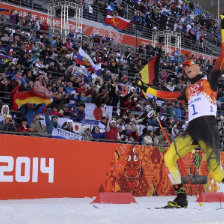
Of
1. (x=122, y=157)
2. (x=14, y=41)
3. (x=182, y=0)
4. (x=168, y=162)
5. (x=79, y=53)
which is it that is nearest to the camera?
(x=168, y=162)

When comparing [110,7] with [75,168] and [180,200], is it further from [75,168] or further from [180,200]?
[180,200]

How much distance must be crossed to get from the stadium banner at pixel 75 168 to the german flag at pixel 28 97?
1883 mm


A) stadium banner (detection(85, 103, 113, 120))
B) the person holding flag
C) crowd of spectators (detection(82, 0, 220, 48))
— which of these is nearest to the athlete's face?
the person holding flag

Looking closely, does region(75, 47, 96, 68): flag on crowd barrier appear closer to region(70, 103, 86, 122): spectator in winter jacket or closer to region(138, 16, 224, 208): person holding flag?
region(70, 103, 86, 122): spectator in winter jacket

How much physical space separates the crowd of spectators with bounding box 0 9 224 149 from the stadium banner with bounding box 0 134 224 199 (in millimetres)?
740

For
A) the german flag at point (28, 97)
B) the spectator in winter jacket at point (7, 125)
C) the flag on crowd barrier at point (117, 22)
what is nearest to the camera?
the spectator in winter jacket at point (7, 125)

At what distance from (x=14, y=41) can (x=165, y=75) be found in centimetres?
785

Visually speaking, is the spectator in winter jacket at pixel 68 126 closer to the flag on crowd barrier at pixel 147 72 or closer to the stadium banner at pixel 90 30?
the flag on crowd barrier at pixel 147 72

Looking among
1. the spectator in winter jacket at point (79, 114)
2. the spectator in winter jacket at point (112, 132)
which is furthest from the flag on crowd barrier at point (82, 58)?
the spectator in winter jacket at point (112, 132)

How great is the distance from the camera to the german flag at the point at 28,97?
1164 centimetres

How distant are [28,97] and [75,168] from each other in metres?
2.32

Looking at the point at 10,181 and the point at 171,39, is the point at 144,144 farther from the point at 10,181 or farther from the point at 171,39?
the point at 171,39

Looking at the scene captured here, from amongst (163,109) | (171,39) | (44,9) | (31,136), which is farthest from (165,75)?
(31,136)

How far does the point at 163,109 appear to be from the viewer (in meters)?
16.5
